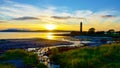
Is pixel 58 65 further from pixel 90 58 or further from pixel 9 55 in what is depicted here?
pixel 9 55

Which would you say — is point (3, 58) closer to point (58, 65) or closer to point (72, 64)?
point (58, 65)

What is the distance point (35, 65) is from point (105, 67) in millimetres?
7957

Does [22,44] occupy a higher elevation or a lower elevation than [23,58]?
lower

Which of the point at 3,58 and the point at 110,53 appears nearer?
the point at 110,53

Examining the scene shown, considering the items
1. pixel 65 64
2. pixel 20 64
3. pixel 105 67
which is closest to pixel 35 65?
pixel 20 64

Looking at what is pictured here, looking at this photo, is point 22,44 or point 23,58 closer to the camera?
point 23,58

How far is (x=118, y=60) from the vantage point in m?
24.2

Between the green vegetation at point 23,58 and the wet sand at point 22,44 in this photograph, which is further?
the wet sand at point 22,44

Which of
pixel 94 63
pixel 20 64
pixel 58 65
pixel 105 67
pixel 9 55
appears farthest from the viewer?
pixel 9 55

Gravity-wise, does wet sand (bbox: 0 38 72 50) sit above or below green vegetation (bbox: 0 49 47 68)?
below

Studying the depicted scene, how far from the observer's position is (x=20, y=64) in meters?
25.3

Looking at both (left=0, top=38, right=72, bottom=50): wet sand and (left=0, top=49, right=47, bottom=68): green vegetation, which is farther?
(left=0, top=38, right=72, bottom=50): wet sand

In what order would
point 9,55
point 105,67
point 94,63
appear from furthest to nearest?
point 9,55, point 94,63, point 105,67

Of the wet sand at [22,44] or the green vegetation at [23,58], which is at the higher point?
the green vegetation at [23,58]
